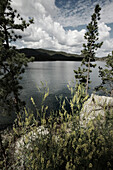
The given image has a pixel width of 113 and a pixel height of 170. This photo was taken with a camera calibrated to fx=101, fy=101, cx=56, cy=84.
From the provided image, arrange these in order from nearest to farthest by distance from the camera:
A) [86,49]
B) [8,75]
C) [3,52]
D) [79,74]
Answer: [3,52], [8,75], [86,49], [79,74]

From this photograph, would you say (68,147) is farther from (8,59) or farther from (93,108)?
(8,59)

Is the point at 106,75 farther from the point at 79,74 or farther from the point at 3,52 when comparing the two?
the point at 3,52

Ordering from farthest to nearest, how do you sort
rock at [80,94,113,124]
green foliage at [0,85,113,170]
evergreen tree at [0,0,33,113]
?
evergreen tree at [0,0,33,113] < rock at [80,94,113,124] < green foliage at [0,85,113,170]

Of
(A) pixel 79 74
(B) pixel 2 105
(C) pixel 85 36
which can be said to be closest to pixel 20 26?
(B) pixel 2 105

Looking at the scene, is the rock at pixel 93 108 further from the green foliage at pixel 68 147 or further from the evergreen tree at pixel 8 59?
the evergreen tree at pixel 8 59

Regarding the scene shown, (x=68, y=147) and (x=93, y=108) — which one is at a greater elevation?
(x=93, y=108)

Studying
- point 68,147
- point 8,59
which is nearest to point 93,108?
point 68,147

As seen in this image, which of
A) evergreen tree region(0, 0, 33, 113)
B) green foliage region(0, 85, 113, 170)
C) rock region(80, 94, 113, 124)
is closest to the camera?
green foliage region(0, 85, 113, 170)

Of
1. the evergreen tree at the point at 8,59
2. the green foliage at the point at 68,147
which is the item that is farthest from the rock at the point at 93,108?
the evergreen tree at the point at 8,59

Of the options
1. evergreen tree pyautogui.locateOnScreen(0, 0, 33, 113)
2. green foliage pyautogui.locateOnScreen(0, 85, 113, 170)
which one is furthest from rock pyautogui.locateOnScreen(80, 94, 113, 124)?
evergreen tree pyautogui.locateOnScreen(0, 0, 33, 113)

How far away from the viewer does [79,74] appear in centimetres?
2761

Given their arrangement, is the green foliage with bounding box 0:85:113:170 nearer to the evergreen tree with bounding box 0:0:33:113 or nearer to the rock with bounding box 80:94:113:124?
the rock with bounding box 80:94:113:124

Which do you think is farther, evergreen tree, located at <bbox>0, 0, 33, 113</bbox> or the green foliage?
evergreen tree, located at <bbox>0, 0, 33, 113</bbox>

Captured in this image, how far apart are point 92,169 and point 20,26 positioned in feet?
45.4
